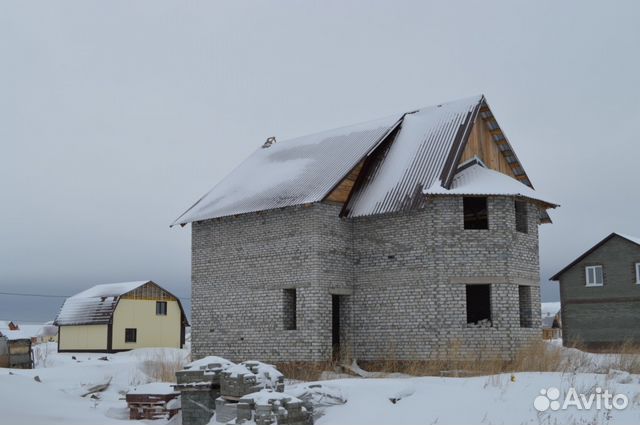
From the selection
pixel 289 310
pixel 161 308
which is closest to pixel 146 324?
pixel 161 308

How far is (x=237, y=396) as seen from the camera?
49.9 ft

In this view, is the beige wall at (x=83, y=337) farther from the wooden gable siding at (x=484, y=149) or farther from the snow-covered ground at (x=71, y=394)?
the wooden gable siding at (x=484, y=149)

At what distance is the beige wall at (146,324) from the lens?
39.9m

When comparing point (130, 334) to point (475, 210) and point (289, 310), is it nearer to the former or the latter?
point (289, 310)

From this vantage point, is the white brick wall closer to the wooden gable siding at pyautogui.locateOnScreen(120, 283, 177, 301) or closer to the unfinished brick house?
the unfinished brick house

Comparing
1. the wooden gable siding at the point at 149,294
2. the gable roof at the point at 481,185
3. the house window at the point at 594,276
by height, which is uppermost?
the gable roof at the point at 481,185

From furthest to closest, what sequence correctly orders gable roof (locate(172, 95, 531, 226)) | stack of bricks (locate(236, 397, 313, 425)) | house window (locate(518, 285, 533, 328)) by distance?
house window (locate(518, 285, 533, 328)) → gable roof (locate(172, 95, 531, 226)) → stack of bricks (locate(236, 397, 313, 425))

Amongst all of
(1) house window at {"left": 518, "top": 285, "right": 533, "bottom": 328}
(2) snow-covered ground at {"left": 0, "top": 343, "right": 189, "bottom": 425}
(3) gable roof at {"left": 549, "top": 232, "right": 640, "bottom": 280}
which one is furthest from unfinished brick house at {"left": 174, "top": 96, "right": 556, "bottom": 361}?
(3) gable roof at {"left": 549, "top": 232, "right": 640, "bottom": 280}

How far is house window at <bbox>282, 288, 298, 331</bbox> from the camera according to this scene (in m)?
21.2

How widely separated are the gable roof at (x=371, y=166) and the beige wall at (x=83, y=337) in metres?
17.9

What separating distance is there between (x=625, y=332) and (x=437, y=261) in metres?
17.8

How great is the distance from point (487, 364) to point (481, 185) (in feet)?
15.8

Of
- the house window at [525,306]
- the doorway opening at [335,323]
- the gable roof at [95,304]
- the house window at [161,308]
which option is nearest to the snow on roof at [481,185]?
the house window at [525,306]

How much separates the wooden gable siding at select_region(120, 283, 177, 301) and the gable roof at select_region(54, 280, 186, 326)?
0.14m
